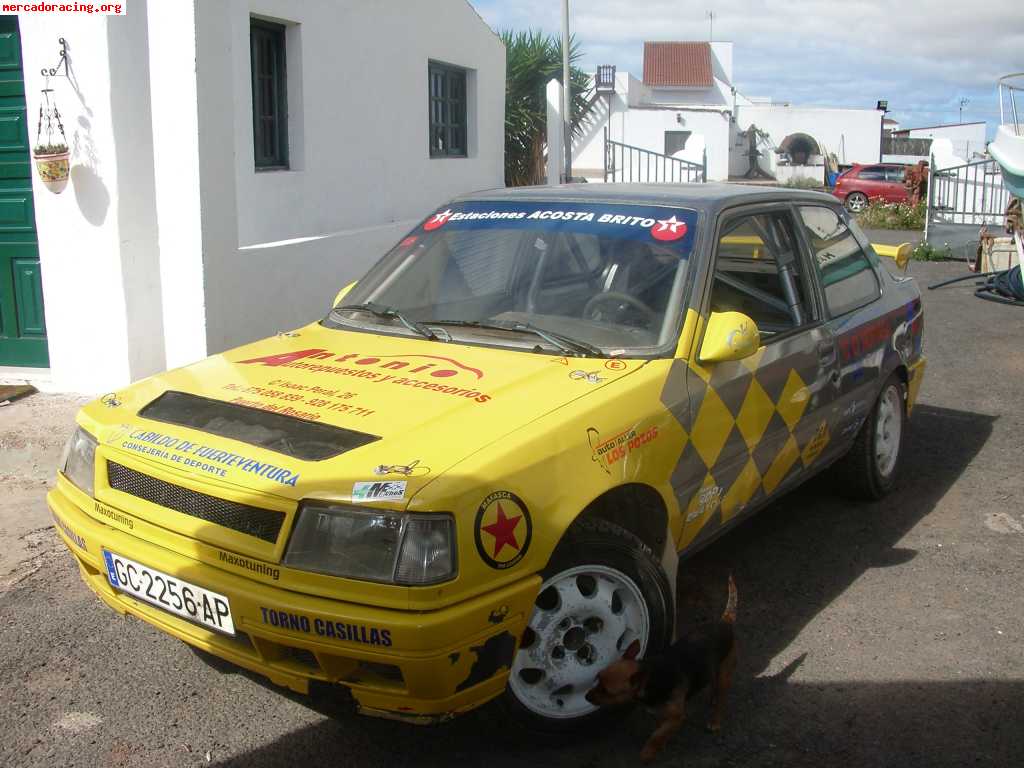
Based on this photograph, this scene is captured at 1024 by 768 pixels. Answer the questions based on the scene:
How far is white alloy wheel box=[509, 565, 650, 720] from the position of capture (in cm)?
302

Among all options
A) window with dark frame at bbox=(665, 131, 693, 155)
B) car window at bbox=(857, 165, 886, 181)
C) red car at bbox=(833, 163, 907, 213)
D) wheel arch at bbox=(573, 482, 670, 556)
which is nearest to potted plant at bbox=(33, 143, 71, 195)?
wheel arch at bbox=(573, 482, 670, 556)

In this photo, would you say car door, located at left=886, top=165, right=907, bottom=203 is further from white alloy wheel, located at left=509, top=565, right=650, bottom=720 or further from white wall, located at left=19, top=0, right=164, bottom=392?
white alloy wheel, located at left=509, top=565, right=650, bottom=720

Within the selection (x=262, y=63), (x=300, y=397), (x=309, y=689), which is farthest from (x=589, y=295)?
(x=262, y=63)

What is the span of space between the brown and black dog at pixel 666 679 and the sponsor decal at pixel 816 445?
1.46 metres

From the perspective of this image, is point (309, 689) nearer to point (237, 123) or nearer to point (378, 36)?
point (237, 123)

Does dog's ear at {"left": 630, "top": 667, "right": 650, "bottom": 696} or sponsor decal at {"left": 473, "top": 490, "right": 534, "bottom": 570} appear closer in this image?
sponsor decal at {"left": 473, "top": 490, "right": 534, "bottom": 570}

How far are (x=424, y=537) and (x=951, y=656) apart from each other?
7.53 ft

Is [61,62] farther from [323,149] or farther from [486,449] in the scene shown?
[486,449]

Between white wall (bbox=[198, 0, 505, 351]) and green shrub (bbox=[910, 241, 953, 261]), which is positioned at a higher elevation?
white wall (bbox=[198, 0, 505, 351])

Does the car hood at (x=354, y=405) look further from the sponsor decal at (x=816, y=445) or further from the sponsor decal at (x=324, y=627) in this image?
the sponsor decal at (x=816, y=445)

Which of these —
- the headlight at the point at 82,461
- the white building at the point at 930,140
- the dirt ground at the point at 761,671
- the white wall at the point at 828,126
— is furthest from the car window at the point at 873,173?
the headlight at the point at 82,461

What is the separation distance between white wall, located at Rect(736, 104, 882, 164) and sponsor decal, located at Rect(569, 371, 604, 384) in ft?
159

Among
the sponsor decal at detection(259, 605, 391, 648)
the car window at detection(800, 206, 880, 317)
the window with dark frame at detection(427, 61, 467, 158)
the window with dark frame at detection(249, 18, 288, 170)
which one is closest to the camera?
the sponsor decal at detection(259, 605, 391, 648)

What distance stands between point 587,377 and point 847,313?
198 cm
